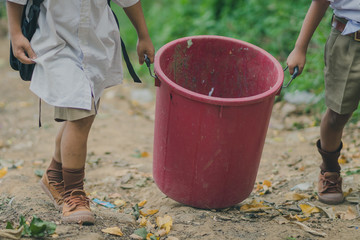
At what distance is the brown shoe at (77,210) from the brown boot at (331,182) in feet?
A: 4.54

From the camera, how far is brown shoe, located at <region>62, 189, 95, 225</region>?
7.86 ft

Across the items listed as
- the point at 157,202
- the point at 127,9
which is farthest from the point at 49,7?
the point at 157,202

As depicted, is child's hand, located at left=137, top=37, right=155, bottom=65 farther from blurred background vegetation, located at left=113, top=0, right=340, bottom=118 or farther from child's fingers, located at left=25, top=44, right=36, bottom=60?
blurred background vegetation, located at left=113, top=0, right=340, bottom=118

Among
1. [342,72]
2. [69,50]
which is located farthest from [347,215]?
[69,50]

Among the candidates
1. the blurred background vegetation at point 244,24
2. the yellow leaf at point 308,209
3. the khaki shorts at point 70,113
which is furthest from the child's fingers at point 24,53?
the blurred background vegetation at point 244,24

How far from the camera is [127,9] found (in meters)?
2.52

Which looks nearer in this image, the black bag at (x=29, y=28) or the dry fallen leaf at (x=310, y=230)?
the black bag at (x=29, y=28)

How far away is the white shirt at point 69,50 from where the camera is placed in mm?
2189

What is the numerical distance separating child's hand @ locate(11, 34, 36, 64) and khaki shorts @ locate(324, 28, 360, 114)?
1.54 metres

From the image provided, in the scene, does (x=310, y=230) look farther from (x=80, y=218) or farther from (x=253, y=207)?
(x=80, y=218)

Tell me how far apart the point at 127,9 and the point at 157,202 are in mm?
1179

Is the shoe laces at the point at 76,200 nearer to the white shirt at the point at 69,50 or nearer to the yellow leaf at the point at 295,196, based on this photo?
the white shirt at the point at 69,50

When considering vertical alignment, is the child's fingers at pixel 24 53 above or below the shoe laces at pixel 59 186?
above

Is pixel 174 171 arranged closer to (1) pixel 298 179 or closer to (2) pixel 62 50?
(2) pixel 62 50
